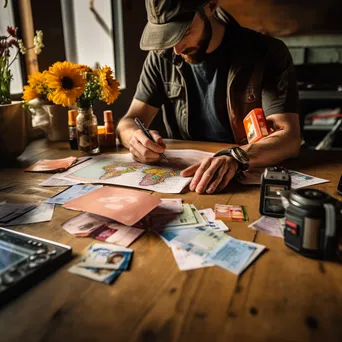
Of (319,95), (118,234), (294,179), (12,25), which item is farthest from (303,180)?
(319,95)

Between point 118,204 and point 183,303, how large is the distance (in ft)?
1.23

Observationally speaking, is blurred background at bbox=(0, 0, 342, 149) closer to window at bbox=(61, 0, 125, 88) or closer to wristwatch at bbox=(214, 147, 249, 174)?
window at bbox=(61, 0, 125, 88)

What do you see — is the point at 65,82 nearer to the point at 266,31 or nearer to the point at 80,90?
the point at 80,90

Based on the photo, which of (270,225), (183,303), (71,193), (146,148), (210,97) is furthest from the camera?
(210,97)

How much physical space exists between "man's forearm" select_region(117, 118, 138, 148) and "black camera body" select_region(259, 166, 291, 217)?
737 millimetres

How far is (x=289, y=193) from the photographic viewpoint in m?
0.74

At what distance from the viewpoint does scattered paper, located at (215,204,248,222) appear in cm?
87

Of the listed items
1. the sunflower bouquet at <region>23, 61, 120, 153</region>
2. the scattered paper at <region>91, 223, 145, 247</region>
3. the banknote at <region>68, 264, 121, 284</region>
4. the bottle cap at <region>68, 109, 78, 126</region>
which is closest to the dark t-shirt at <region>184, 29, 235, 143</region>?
the sunflower bouquet at <region>23, 61, 120, 153</region>

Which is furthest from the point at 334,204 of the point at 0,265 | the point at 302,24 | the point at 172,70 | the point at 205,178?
the point at 302,24

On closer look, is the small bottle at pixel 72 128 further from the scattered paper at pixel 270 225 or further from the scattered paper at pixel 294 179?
the scattered paper at pixel 270 225

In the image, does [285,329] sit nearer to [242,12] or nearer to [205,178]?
[205,178]

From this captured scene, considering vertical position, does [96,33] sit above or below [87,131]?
above

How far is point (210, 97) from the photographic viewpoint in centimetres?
174

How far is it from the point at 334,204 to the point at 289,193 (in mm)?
99
